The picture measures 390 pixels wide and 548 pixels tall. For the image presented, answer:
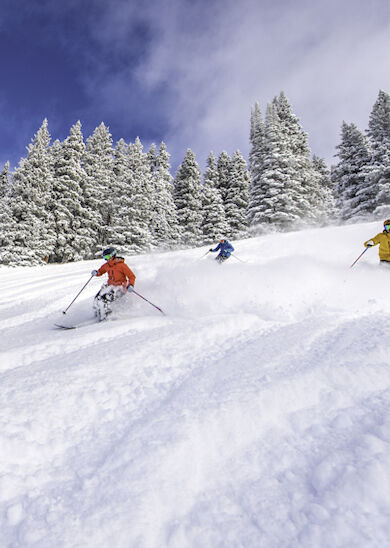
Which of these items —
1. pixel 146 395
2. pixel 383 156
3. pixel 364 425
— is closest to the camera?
pixel 364 425

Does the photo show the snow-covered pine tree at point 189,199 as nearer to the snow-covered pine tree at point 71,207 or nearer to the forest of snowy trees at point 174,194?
the forest of snowy trees at point 174,194

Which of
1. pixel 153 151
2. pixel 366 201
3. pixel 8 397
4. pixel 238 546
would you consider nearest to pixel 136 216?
pixel 153 151

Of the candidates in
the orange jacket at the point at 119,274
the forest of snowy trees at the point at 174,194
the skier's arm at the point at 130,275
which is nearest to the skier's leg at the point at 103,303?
the orange jacket at the point at 119,274

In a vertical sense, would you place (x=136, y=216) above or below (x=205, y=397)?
above

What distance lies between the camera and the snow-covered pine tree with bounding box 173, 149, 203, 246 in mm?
31703

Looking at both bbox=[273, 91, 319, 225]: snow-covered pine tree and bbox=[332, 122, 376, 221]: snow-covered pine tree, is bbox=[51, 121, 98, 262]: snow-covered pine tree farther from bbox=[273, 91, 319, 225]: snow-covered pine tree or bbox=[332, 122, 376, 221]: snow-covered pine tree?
bbox=[332, 122, 376, 221]: snow-covered pine tree

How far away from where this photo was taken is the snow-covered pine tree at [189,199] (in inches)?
1248

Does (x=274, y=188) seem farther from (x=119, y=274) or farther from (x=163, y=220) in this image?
(x=119, y=274)

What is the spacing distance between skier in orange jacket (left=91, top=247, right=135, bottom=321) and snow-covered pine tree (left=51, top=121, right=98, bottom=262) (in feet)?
76.4

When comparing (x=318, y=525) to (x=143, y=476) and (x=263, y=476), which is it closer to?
(x=263, y=476)

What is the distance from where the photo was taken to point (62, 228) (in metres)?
28.2

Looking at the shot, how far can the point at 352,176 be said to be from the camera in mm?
24859

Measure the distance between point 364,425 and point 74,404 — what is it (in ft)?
6.99

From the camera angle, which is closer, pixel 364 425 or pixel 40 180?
pixel 364 425
